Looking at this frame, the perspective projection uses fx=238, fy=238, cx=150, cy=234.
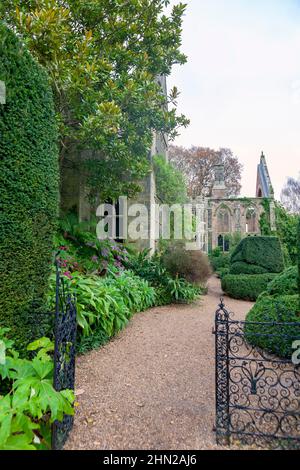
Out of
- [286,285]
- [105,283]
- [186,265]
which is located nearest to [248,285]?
[186,265]

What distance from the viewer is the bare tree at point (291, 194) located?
3030 cm

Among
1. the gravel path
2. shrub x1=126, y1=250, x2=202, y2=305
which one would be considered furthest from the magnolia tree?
the gravel path

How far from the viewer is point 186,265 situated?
286 inches

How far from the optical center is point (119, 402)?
8.30ft

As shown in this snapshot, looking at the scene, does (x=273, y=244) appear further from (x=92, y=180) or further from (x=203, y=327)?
(x=92, y=180)

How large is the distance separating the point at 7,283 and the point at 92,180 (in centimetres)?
470

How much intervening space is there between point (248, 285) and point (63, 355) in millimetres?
7605

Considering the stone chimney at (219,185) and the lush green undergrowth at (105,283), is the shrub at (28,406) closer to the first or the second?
the lush green undergrowth at (105,283)

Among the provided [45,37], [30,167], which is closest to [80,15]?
[45,37]

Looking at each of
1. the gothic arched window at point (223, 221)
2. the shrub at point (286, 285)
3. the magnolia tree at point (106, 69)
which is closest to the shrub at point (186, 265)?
the magnolia tree at point (106, 69)

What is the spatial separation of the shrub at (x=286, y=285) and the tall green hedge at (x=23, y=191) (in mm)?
4140

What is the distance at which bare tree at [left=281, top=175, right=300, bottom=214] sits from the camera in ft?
99.4

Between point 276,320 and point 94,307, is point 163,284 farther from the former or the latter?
point 276,320

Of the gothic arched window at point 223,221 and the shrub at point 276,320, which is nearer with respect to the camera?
the shrub at point 276,320
